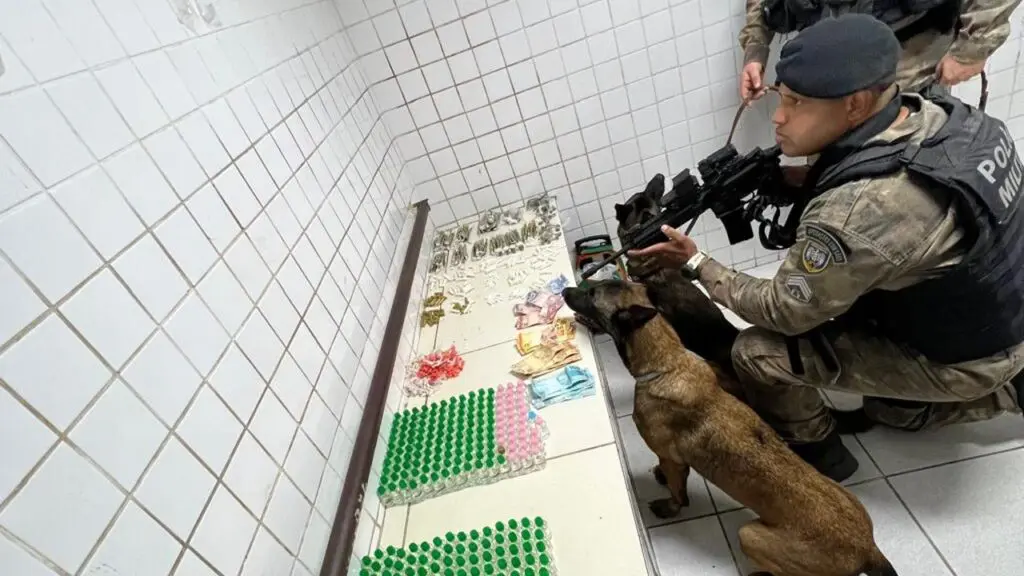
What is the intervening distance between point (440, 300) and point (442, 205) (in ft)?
2.37

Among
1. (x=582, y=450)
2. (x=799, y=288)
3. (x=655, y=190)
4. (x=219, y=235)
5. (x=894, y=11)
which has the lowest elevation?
(x=582, y=450)

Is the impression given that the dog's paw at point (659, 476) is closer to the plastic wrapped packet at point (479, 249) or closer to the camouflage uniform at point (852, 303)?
the camouflage uniform at point (852, 303)

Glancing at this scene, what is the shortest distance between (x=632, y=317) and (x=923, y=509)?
1.12 m

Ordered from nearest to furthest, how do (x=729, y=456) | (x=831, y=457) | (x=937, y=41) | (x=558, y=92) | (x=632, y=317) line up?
(x=729, y=456) < (x=632, y=317) < (x=831, y=457) < (x=937, y=41) < (x=558, y=92)

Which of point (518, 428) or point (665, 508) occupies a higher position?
point (518, 428)

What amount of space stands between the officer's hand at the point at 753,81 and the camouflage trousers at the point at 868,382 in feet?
3.55

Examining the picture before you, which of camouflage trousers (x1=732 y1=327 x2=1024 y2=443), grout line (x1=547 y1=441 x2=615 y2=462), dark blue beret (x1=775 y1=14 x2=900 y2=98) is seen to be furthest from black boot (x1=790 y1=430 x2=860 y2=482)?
dark blue beret (x1=775 y1=14 x2=900 y2=98)

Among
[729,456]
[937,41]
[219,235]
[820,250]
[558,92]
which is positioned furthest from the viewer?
[558,92]

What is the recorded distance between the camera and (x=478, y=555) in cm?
114

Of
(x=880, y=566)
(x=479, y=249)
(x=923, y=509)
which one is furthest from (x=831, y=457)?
(x=479, y=249)

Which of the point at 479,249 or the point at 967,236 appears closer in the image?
the point at 967,236

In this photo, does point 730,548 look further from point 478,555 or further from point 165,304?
point 165,304

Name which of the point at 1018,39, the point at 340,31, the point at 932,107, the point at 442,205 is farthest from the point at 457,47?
the point at 1018,39

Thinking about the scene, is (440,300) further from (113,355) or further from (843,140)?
(843,140)
